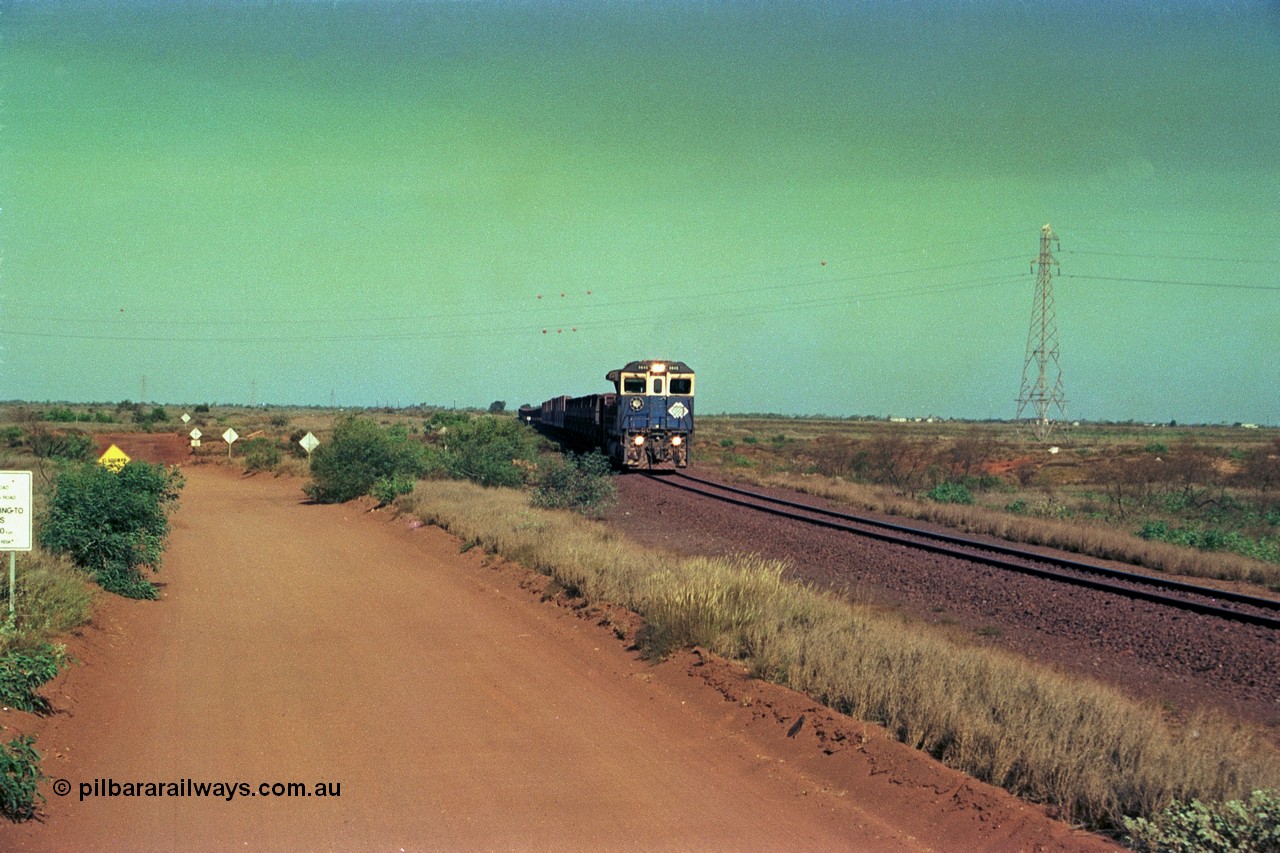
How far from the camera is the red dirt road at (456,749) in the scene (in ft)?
20.2

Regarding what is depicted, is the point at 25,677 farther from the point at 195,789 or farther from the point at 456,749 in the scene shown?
the point at 456,749

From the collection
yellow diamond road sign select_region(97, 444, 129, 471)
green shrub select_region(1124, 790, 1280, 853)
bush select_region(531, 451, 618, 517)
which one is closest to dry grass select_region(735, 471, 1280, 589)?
bush select_region(531, 451, 618, 517)

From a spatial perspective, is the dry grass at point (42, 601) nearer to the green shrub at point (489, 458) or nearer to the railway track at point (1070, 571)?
the railway track at point (1070, 571)

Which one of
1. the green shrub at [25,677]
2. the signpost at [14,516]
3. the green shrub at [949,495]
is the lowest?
the green shrub at [949,495]

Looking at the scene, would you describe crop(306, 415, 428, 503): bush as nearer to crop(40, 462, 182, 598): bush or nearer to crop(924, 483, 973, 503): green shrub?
crop(40, 462, 182, 598): bush

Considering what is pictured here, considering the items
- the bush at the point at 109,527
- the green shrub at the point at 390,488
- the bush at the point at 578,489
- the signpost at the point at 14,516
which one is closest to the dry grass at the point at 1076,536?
the bush at the point at 578,489

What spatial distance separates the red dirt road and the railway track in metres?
8.15

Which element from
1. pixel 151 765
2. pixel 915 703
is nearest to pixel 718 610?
pixel 915 703

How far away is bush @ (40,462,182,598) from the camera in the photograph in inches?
533

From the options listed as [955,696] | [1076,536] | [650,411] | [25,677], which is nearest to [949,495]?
[1076,536]

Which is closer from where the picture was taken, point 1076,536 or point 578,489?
point 1076,536

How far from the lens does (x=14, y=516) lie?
29.9 ft

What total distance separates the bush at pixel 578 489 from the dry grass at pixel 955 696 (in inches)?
406

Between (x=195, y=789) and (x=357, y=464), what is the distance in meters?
24.3
